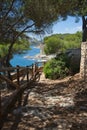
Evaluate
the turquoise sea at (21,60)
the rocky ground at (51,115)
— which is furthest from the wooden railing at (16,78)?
the turquoise sea at (21,60)

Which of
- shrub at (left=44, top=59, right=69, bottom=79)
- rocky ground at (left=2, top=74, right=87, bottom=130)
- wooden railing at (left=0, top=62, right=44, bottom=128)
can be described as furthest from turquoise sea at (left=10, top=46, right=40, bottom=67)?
rocky ground at (left=2, top=74, right=87, bottom=130)

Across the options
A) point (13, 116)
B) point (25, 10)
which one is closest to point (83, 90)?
point (13, 116)

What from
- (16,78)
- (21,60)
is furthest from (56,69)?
(21,60)

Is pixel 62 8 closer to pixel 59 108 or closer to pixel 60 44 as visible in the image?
pixel 59 108

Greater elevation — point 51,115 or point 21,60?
point 51,115

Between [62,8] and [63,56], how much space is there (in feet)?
23.0

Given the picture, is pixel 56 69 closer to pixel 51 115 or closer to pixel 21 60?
pixel 51 115

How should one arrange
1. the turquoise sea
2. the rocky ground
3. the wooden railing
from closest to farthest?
the rocky ground, the wooden railing, the turquoise sea

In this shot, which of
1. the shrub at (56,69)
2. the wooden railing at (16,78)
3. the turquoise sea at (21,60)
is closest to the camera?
the wooden railing at (16,78)

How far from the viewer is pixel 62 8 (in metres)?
14.2

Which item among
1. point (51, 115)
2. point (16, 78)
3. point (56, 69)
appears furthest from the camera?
point (56, 69)

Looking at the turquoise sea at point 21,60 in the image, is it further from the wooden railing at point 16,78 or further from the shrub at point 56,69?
the wooden railing at point 16,78

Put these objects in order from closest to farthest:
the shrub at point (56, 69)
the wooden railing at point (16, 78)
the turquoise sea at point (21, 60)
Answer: the wooden railing at point (16, 78)
the shrub at point (56, 69)
the turquoise sea at point (21, 60)

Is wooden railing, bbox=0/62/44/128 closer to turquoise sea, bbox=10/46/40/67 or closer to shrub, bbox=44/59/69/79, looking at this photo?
shrub, bbox=44/59/69/79
